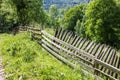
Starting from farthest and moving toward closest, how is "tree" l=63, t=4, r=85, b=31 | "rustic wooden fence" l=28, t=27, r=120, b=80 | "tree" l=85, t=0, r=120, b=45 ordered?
"tree" l=63, t=4, r=85, b=31 → "tree" l=85, t=0, r=120, b=45 → "rustic wooden fence" l=28, t=27, r=120, b=80

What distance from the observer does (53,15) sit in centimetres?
16250

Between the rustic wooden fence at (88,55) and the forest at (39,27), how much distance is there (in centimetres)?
36

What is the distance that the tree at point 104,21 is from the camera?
53.1m

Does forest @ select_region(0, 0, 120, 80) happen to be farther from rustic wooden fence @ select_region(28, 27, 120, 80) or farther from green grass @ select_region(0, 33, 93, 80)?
rustic wooden fence @ select_region(28, 27, 120, 80)

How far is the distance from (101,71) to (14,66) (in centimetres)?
419

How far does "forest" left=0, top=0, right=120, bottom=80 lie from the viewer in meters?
12.4

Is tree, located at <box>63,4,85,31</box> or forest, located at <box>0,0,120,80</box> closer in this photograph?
forest, located at <box>0,0,120,80</box>

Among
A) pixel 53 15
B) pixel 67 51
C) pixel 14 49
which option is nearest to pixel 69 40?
pixel 67 51

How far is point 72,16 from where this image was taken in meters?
96.9

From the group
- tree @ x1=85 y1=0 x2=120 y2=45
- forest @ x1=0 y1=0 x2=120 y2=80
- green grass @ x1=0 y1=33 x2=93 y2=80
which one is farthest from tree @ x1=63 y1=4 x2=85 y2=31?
green grass @ x1=0 y1=33 x2=93 y2=80

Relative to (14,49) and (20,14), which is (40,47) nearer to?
(14,49)

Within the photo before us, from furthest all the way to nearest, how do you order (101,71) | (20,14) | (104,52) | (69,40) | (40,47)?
1. (20,14)
2. (40,47)
3. (69,40)
4. (104,52)
5. (101,71)

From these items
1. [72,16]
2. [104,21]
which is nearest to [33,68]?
[104,21]

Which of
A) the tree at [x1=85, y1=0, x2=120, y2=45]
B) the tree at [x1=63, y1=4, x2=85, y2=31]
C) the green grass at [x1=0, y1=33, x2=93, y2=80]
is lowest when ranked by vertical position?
the tree at [x1=63, y1=4, x2=85, y2=31]
